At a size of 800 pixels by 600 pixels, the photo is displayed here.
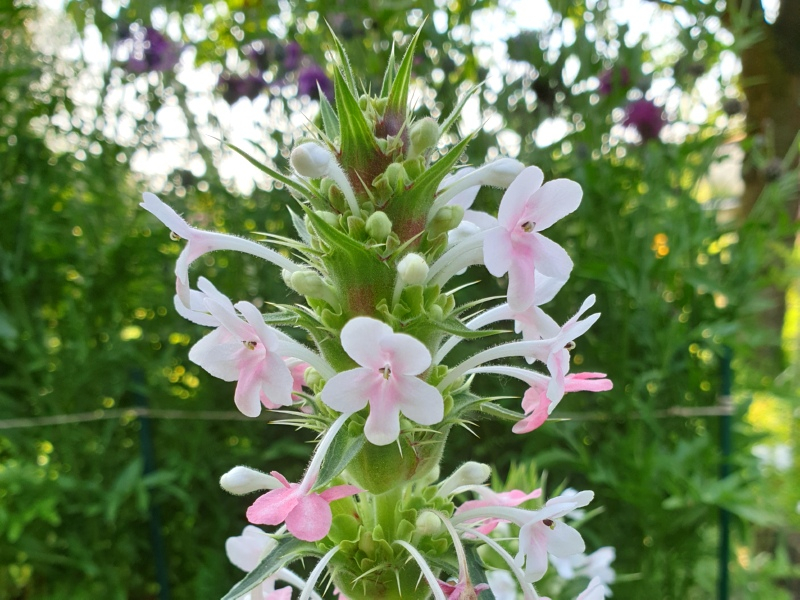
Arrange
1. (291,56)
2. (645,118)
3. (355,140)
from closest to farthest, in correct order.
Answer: (355,140) < (645,118) < (291,56)

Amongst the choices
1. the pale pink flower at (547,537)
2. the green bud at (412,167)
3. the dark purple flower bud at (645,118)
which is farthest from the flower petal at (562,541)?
the dark purple flower bud at (645,118)

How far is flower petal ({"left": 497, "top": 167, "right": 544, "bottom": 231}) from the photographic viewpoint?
1.58ft

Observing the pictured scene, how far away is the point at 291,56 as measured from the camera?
1923 mm

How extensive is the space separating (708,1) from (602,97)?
429mm

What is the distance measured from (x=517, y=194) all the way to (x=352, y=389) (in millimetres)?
195

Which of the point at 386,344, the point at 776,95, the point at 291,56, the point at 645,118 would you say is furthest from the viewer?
the point at 776,95

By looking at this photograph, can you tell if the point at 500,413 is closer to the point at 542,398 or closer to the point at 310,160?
the point at 542,398

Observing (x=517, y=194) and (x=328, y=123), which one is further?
(x=328, y=123)

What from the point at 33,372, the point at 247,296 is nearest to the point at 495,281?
the point at 247,296

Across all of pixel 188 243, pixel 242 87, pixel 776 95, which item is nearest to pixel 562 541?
pixel 188 243

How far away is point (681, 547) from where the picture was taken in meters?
1.68

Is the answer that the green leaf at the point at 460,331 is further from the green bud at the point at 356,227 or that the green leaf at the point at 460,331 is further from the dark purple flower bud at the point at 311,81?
the dark purple flower bud at the point at 311,81

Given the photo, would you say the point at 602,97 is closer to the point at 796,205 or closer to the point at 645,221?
the point at 645,221

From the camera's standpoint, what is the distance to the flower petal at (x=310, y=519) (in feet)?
1.51
